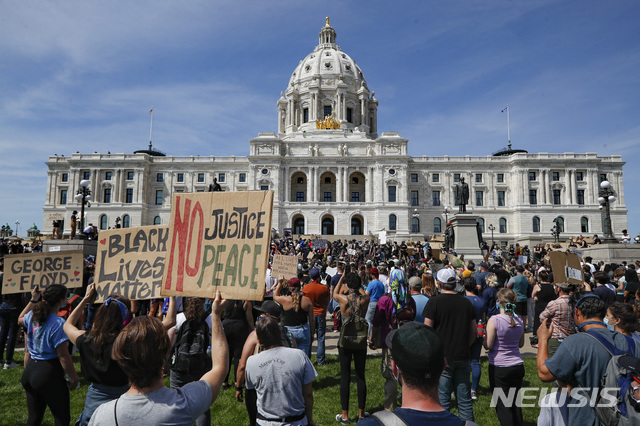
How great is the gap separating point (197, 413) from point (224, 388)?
562cm

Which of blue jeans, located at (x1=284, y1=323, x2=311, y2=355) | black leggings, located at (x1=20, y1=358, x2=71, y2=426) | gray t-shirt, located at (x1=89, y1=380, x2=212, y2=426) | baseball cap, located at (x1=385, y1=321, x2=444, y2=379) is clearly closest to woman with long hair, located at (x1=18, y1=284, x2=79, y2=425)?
black leggings, located at (x1=20, y1=358, x2=71, y2=426)

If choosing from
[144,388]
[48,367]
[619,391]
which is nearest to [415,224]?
[48,367]

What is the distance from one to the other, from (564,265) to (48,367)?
30.0ft

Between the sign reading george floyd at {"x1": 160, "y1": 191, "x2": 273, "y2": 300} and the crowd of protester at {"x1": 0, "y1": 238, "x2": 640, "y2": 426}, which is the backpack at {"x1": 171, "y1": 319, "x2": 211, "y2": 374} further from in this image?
the sign reading george floyd at {"x1": 160, "y1": 191, "x2": 273, "y2": 300}

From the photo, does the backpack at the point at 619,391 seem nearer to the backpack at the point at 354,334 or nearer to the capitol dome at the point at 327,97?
the backpack at the point at 354,334

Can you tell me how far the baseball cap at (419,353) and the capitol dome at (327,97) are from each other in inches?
2741

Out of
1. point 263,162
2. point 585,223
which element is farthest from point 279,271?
point 585,223

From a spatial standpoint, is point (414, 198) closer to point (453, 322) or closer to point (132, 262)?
point (453, 322)

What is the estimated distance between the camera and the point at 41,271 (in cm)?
730

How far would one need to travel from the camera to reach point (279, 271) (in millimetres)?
9062

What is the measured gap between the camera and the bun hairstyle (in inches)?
192

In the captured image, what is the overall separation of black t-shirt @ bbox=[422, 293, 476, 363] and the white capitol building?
2039 inches

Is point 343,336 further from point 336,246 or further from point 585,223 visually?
point 585,223

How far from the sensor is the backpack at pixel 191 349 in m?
4.84
